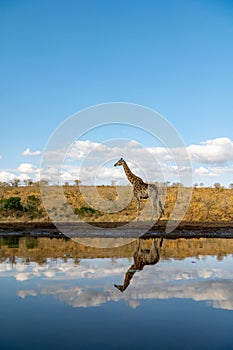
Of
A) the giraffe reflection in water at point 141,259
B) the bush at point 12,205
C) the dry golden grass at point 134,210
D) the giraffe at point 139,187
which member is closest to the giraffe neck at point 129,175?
the giraffe at point 139,187

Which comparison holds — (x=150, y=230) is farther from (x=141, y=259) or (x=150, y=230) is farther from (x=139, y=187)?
(x=141, y=259)

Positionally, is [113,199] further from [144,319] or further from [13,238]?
[144,319]

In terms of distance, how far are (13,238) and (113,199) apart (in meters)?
16.5

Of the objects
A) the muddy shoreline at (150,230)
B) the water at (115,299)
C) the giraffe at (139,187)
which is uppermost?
the giraffe at (139,187)

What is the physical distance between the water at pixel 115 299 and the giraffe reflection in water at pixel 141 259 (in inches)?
0.9

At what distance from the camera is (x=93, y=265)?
9867 millimetres

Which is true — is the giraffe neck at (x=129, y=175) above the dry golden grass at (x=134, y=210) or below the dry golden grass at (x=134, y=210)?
above

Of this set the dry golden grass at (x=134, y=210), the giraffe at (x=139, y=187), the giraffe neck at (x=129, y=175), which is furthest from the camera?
the dry golden grass at (x=134, y=210)

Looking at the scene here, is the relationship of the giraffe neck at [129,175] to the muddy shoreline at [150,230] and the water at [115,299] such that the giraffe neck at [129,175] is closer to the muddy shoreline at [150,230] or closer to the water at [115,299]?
the muddy shoreline at [150,230]

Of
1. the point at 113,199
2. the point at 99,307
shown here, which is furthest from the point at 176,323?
the point at 113,199

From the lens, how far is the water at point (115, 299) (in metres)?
4.92

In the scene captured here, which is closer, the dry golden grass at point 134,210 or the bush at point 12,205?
the dry golden grass at point 134,210

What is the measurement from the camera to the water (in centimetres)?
492

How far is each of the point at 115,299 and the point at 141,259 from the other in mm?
4040
